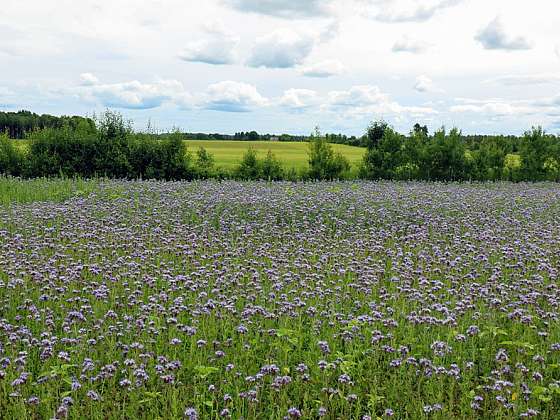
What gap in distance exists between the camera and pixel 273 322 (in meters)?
5.96

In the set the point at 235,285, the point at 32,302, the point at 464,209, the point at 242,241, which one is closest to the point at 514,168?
the point at 464,209

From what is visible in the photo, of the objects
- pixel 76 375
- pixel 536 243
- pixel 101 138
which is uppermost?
pixel 101 138

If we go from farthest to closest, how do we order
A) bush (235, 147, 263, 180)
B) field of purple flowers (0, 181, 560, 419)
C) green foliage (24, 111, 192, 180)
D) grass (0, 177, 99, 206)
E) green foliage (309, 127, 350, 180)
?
green foliage (309, 127, 350, 180)
bush (235, 147, 263, 180)
green foliage (24, 111, 192, 180)
grass (0, 177, 99, 206)
field of purple flowers (0, 181, 560, 419)

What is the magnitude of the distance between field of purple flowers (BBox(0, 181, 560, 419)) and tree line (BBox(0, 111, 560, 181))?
533 inches

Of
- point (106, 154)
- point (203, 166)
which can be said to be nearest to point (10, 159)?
point (106, 154)

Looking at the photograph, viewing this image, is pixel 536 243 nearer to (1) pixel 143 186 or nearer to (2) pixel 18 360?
(2) pixel 18 360

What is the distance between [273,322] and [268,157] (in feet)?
66.4

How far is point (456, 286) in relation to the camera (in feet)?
24.0

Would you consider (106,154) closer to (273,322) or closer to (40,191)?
(40,191)

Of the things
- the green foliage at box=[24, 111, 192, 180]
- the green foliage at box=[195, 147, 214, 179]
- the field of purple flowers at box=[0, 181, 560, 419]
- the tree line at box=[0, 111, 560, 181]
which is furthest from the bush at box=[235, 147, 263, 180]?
Result: the field of purple flowers at box=[0, 181, 560, 419]

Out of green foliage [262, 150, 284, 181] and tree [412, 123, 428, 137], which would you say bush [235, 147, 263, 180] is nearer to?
green foliage [262, 150, 284, 181]

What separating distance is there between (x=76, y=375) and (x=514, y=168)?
26501 mm

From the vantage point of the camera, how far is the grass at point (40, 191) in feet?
46.7

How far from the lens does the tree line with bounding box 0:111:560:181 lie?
2380 cm
